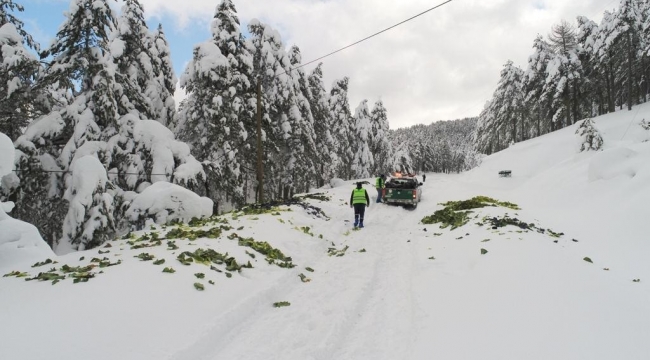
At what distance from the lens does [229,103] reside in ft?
61.3

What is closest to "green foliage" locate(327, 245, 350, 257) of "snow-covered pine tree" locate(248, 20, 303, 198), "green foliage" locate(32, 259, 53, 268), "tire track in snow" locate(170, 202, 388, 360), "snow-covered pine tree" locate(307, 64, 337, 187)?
"tire track in snow" locate(170, 202, 388, 360)

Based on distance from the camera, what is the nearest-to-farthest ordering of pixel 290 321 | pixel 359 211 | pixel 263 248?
pixel 290 321 < pixel 263 248 < pixel 359 211

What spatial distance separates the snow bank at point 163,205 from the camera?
416 inches

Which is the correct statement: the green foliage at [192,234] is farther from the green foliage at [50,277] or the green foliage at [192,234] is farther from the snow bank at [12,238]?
the green foliage at [50,277]

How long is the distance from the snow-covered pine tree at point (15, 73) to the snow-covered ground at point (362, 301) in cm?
663

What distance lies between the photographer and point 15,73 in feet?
33.9

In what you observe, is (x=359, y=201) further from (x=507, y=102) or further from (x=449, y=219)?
(x=507, y=102)

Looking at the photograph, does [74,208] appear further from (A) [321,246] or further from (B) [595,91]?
(B) [595,91]

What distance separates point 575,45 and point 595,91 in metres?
7.55

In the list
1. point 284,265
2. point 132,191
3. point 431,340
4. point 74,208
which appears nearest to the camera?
point 431,340

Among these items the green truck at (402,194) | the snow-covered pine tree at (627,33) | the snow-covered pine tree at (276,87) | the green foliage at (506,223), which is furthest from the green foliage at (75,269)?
the snow-covered pine tree at (627,33)

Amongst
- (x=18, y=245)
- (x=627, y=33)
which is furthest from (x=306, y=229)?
(x=627, y=33)

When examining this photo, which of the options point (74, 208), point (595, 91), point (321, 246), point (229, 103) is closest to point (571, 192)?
point (321, 246)

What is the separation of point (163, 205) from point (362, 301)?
7.61 metres
